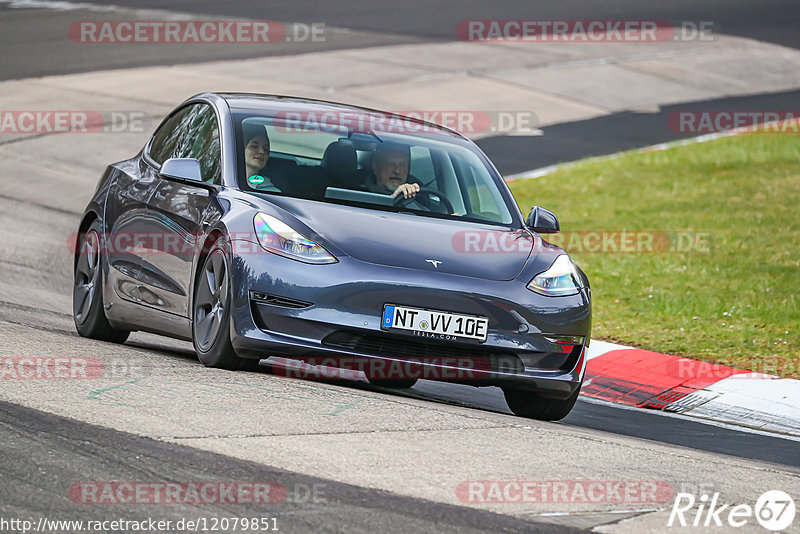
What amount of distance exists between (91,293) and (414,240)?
262cm

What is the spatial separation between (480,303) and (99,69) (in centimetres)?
1758

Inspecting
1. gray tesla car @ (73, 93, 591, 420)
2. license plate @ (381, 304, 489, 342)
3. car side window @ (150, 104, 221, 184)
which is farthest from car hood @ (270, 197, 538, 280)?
car side window @ (150, 104, 221, 184)

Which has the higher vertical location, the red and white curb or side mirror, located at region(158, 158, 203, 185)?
side mirror, located at region(158, 158, 203, 185)

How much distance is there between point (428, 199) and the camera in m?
8.10

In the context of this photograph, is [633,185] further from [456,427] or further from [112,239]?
[456,427]

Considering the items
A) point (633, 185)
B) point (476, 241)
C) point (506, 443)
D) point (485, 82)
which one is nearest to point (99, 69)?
point (485, 82)

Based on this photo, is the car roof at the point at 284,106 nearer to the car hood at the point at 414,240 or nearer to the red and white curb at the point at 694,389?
the car hood at the point at 414,240

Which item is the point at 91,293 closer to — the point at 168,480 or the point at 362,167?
the point at 362,167

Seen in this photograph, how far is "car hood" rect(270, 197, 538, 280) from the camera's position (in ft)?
23.3

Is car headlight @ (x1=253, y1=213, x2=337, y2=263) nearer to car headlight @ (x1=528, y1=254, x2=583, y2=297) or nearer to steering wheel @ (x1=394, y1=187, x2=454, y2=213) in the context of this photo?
steering wheel @ (x1=394, y1=187, x2=454, y2=213)

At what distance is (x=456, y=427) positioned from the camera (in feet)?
21.1

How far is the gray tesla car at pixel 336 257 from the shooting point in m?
6.98

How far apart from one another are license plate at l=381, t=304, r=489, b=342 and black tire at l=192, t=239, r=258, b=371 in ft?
2.71

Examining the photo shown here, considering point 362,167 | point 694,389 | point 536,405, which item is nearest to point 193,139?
point 362,167
